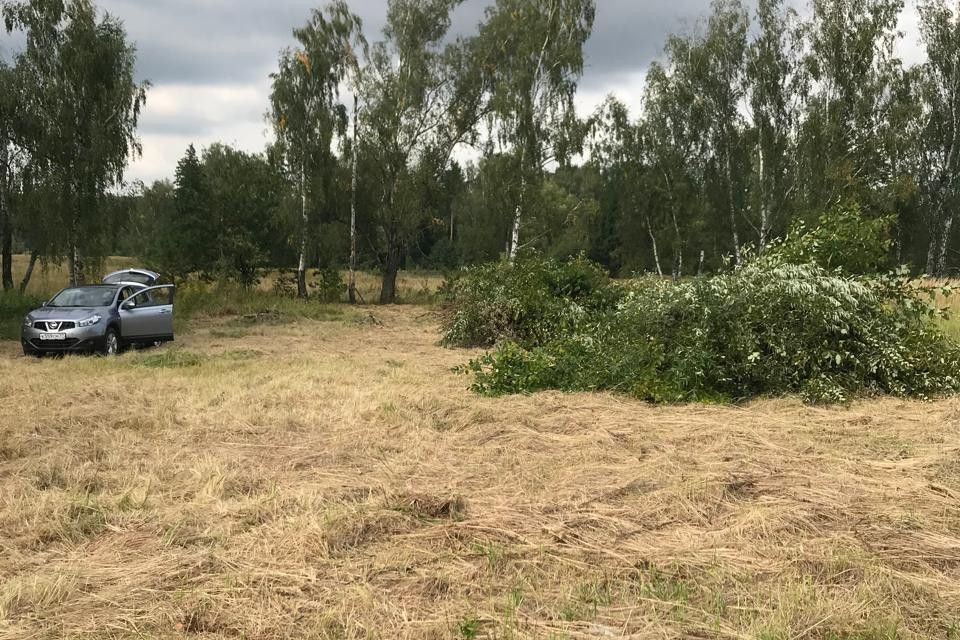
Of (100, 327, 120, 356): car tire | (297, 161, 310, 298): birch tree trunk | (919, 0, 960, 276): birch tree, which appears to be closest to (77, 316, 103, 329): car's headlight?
(100, 327, 120, 356): car tire

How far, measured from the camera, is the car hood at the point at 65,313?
12617 millimetres

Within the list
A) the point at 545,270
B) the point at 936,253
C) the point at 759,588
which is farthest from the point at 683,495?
the point at 936,253

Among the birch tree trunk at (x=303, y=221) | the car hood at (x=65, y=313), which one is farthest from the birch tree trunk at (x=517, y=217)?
the car hood at (x=65, y=313)

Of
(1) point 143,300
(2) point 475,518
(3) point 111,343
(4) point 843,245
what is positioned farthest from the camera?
(1) point 143,300

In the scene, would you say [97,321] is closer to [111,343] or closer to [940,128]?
[111,343]

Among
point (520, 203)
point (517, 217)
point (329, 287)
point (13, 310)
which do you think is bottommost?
point (13, 310)

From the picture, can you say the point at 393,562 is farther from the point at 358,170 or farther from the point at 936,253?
the point at 936,253

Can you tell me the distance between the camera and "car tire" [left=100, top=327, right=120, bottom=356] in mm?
12781

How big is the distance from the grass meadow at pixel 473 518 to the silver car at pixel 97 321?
429cm

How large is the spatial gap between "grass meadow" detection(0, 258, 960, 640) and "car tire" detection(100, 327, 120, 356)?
14.6ft

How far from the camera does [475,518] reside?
4543 millimetres

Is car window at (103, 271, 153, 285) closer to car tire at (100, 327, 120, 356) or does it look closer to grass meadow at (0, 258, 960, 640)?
car tire at (100, 327, 120, 356)

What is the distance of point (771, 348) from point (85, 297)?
13.1 m

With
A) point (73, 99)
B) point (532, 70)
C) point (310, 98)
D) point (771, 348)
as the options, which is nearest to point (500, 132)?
point (532, 70)
